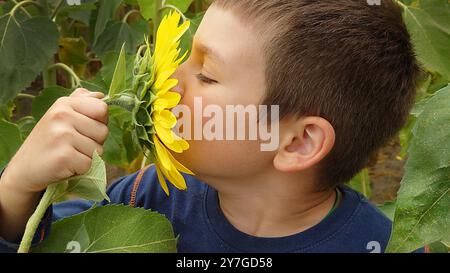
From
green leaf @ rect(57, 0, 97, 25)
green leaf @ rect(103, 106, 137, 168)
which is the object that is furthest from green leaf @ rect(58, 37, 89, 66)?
green leaf @ rect(103, 106, 137, 168)

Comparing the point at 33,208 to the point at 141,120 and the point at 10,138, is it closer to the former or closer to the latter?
the point at 141,120

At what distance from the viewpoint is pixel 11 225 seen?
0.67 metres

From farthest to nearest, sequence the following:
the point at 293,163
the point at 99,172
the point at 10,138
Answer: the point at 10,138, the point at 293,163, the point at 99,172

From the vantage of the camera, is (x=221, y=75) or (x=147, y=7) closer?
(x=221, y=75)

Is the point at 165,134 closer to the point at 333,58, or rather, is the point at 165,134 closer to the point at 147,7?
the point at 333,58

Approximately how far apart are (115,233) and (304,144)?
184mm

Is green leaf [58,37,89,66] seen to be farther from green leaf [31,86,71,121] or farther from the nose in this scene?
the nose

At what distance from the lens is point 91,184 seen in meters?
0.61

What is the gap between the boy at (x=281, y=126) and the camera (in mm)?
632

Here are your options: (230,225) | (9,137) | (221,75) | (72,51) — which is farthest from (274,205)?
(72,51)

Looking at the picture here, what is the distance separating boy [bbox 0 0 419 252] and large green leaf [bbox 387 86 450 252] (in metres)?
0.10

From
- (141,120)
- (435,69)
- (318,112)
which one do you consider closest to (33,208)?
(141,120)

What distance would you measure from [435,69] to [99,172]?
56 cm

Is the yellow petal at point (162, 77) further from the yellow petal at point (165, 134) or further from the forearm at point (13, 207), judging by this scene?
the forearm at point (13, 207)
